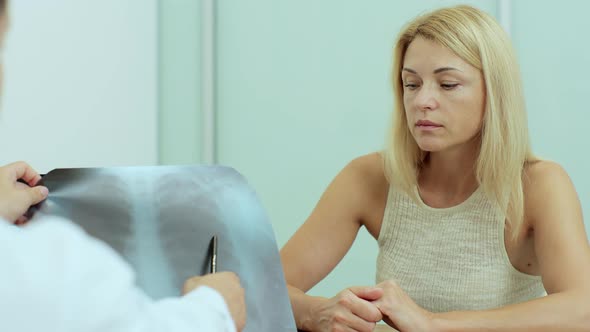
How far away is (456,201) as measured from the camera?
4.68 ft

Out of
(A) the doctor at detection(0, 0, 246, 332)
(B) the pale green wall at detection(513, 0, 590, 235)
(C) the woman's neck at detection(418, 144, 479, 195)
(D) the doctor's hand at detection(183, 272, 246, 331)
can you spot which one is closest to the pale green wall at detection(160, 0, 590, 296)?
(B) the pale green wall at detection(513, 0, 590, 235)

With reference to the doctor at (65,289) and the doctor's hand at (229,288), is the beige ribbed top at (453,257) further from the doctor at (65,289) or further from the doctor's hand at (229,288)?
the doctor at (65,289)

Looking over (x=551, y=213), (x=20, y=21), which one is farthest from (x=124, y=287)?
(x=20, y=21)

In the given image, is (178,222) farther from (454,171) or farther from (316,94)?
(316,94)

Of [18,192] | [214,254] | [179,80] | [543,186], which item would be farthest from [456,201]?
[179,80]

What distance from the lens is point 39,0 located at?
6.19 feet

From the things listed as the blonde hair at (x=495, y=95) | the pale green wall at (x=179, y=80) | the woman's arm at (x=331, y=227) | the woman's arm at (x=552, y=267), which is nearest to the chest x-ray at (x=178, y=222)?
the woman's arm at (x=552, y=267)

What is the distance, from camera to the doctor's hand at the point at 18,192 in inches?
38.2

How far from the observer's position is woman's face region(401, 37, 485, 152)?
4.32ft

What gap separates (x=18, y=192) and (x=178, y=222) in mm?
210

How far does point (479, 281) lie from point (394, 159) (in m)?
0.29

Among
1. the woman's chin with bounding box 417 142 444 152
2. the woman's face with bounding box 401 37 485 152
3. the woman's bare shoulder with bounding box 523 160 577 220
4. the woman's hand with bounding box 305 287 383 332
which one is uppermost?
the woman's face with bounding box 401 37 485 152

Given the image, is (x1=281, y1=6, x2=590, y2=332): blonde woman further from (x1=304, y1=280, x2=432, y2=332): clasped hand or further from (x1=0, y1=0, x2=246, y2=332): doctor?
(x1=0, y1=0, x2=246, y2=332): doctor

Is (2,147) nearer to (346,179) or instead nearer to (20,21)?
(20,21)
